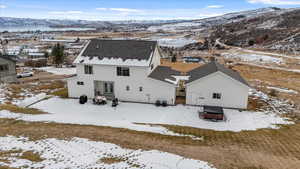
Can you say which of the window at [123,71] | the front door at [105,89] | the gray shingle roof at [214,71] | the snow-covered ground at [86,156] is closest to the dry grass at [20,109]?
the snow-covered ground at [86,156]

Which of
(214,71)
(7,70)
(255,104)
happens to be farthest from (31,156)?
(7,70)

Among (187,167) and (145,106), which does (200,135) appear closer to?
(187,167)

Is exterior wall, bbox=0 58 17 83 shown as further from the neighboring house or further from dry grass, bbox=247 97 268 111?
dry grass, bbox=247 97 268 111

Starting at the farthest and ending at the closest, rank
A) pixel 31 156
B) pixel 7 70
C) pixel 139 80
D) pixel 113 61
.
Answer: pixel 7 70, pixel 113 61, pixel 139 80, pixel 31 156

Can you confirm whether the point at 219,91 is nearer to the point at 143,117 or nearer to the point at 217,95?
the point at 217,95

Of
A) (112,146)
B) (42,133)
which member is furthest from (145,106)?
(42,133)

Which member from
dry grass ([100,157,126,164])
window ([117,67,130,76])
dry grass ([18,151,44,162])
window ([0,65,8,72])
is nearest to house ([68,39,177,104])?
window ([117,67,130,76])
